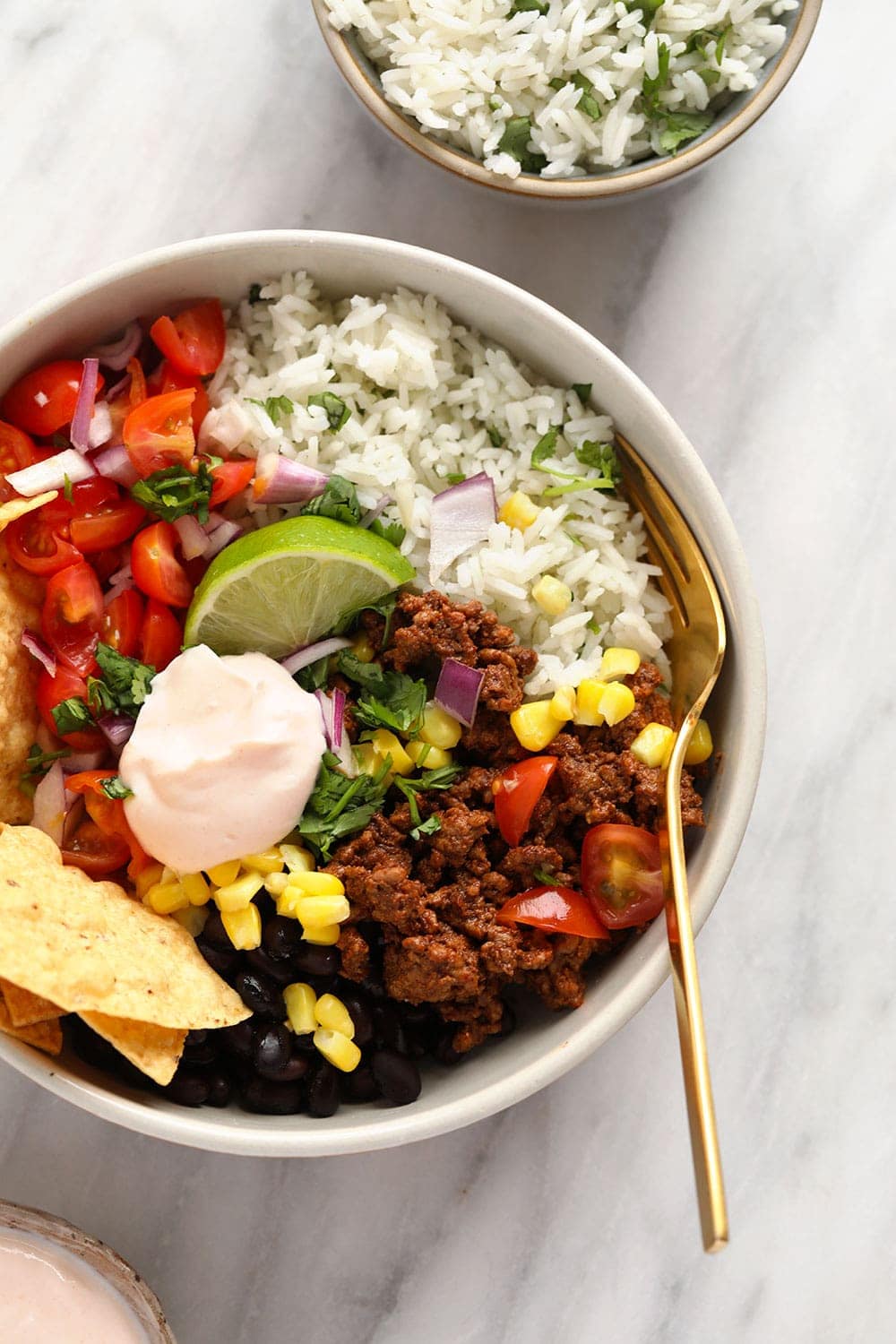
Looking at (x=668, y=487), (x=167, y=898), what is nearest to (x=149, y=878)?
(x=167, y=898)

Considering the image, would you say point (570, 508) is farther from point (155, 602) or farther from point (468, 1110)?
point (468, 1110)

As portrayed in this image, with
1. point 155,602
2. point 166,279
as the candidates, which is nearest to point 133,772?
point 155,602

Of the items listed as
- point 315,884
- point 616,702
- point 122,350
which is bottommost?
point 315,884

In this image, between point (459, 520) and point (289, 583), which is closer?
point (289, 583)

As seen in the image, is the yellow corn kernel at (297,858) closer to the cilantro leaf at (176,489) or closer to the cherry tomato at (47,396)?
the cilantro leaf at (176,489)

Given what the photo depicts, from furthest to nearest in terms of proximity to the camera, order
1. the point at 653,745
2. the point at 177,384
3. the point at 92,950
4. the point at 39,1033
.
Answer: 1. the point at 177,384
2. the point at 653,745
3. the point at 39,1033
4. the point at 92,950

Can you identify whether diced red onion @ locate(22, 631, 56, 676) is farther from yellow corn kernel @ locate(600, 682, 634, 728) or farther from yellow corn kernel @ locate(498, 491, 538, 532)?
yellow corn kernel @ locate(600, 682, 634, 728)

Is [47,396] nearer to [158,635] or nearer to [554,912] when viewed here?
[158,635]

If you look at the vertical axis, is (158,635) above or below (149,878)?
above

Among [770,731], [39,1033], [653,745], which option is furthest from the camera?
[770,731]
